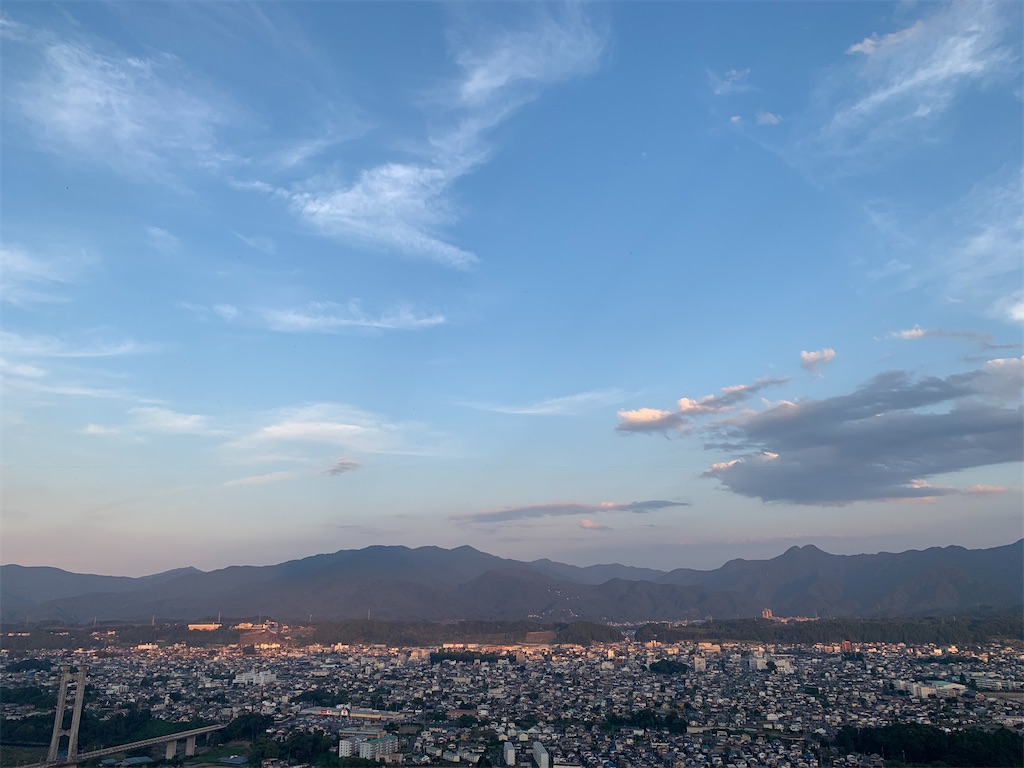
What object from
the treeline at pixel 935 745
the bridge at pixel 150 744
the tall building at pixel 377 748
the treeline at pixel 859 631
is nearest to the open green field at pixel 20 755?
the bridge at pixel 150 744

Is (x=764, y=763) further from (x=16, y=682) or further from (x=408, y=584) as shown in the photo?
(x=408, y=584)

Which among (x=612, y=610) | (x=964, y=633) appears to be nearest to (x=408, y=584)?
(x=612, y=610)

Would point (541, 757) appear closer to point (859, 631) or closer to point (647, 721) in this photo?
point (647, 721)

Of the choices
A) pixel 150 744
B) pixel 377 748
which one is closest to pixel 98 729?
pixel 150 744

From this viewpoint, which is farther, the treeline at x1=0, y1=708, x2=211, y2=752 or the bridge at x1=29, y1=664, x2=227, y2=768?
the treeline at x1=0, y1=708, x2=211, y2=752

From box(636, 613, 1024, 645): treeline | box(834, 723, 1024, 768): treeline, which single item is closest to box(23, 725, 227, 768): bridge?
box(834, 723, 1024, 768): treeline

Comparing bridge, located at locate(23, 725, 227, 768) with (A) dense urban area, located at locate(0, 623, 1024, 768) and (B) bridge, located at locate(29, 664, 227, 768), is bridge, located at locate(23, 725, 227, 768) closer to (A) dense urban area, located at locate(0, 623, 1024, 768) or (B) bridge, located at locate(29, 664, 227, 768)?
(B) bridge, located at locate(29, 664, 227, 768)
